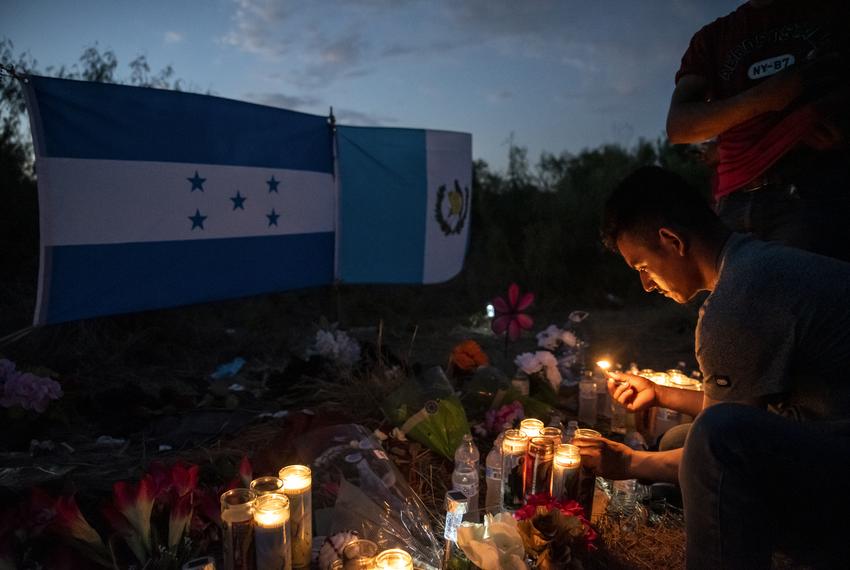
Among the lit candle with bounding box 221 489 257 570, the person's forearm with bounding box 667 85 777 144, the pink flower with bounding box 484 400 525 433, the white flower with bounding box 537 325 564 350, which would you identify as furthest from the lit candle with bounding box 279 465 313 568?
the white flower with bounding box 537 325 564 350

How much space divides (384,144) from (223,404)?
360 centimetres

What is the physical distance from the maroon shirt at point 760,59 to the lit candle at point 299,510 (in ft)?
7.74

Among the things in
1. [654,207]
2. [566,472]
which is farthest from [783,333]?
[566,472]

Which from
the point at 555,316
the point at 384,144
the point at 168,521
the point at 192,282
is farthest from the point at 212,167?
the point at 555,316

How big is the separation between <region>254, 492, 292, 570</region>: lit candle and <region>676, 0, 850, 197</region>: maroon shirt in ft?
8.01

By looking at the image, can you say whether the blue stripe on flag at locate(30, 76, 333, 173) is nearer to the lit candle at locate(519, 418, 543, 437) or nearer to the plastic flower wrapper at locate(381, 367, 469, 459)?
the plastic flower wrapper at locate(381, 367, 469, 459)

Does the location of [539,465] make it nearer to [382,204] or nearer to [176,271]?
[176,271]

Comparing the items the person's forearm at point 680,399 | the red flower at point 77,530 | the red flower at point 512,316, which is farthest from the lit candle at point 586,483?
the red flower at point 512,316

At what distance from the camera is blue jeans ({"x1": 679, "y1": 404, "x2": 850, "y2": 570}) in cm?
147

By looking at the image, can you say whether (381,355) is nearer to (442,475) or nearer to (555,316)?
(442,475)

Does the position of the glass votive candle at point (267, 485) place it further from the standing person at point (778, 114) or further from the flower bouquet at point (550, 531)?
the standing person at point (778, 114)

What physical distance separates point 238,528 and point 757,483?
1.64 meters

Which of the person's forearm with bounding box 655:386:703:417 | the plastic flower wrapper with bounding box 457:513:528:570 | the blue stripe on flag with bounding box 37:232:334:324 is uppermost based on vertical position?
the blue stripe on flag with bounding box 37:232:334:324

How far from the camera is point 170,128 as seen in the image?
15.6ft
